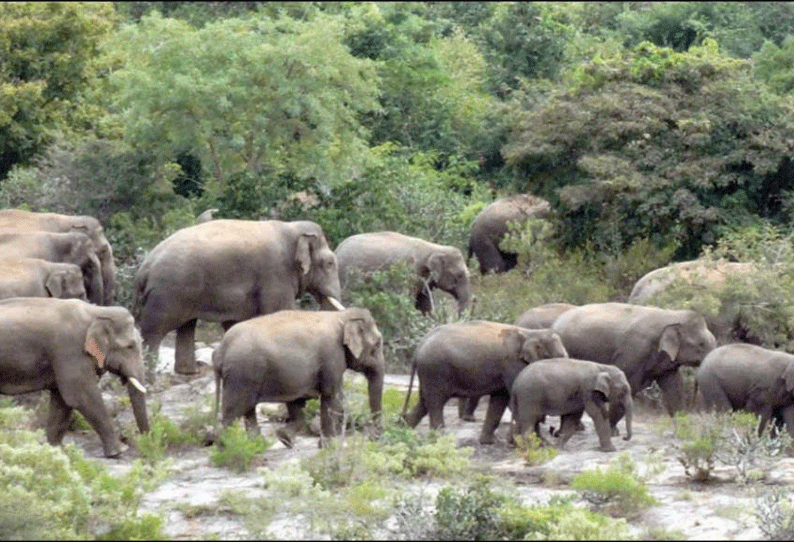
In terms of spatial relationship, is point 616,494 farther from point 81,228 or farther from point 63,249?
point 81,228

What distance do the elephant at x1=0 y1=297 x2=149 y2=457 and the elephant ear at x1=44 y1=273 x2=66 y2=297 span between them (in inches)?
83.4

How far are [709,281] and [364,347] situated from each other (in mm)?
4959

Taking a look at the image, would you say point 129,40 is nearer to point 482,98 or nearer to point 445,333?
point 482,98

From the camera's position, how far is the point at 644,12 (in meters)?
42.4

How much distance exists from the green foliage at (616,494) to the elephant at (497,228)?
1251 cm

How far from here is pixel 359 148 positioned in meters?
31.4

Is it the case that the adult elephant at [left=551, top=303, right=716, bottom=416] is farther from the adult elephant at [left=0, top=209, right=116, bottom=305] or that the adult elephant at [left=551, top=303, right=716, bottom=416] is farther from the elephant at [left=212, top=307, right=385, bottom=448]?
the adult elephant at [left=0, top=209, right=116, bottom=305]

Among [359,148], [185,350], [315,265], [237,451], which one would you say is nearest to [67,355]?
[237,451]

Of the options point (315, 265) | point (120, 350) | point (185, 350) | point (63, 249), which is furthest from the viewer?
point (63, 249)

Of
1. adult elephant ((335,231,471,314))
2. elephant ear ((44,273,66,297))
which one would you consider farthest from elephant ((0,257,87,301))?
adult elephant ((335,231,471,314))

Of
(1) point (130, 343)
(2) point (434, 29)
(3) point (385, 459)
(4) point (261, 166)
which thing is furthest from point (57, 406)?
(2) point (434, 29)

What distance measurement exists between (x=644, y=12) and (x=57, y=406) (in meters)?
23.3

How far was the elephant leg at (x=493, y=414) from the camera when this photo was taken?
72.3 ft

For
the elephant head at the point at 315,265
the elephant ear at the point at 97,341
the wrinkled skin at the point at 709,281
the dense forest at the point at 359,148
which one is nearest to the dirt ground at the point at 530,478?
the elephant ear at the point at 97,341
